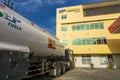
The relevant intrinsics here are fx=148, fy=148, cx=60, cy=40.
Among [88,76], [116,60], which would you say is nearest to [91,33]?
[116,60]

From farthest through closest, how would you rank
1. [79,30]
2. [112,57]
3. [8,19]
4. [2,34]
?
1. [79,30]
2. [112,57]
3. [8,19]
4. [2,34]

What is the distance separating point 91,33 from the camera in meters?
29.8

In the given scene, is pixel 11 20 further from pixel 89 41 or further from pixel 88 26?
pixel 88 26

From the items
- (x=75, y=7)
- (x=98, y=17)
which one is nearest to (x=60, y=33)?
(x=75, y=7)

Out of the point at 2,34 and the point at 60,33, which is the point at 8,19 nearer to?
the point at 2,34

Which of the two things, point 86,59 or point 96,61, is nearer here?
point 96,61

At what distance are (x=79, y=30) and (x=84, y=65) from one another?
723 centimetres

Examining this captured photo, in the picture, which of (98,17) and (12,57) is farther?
(98,17)

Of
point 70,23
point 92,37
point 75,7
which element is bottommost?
point 92,37

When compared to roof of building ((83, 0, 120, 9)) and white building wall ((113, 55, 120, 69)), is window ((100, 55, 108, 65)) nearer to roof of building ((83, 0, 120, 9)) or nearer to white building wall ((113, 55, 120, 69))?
white building wall ((113, 55, 120, 69))

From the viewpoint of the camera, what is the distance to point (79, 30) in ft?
101

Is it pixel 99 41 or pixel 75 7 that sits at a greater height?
pixel 75 7

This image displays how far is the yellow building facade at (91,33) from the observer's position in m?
28.4

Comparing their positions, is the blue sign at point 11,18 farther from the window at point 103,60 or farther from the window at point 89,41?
the window at point 103,60
